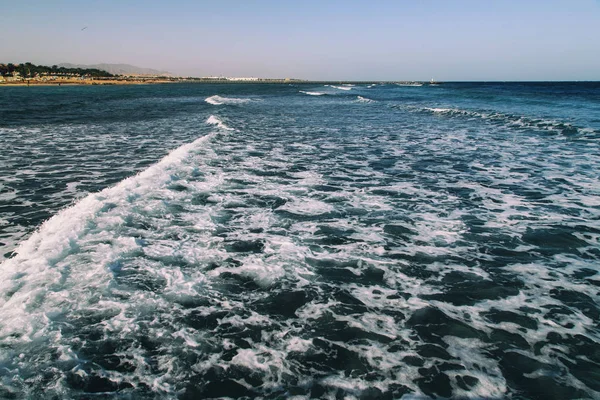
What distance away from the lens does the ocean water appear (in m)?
3.86

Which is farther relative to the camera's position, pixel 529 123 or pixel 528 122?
pixel 528 122

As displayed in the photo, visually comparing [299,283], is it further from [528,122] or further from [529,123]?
[528,122]

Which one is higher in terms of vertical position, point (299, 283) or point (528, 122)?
point (528, 122)

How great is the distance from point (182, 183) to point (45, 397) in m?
8.11

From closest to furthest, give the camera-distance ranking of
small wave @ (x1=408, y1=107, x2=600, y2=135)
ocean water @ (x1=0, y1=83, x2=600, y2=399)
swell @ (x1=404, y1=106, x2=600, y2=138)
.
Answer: ocean water @ (x1=0, y1=83, x2=600, y2=399)
swell @ (x1=404, y1=106, x2=600, y2=138)
small wave @ (x1=408, y1=107, x2=600, y2=135)

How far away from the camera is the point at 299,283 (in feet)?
18.6

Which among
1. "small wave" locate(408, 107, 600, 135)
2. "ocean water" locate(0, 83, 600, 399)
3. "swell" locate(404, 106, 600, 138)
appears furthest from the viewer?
"small wave" locate(408, 107, 600, 135)

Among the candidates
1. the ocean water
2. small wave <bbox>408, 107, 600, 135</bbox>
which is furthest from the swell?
the ocean water

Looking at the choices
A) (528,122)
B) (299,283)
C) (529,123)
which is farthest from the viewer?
(528,122)

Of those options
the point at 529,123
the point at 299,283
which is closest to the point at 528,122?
the point at 529,123

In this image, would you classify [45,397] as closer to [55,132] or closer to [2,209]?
[2,209]

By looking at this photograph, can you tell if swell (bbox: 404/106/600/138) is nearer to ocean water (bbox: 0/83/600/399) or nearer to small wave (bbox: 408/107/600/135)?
small wave (bbox: 408/107/600/135)

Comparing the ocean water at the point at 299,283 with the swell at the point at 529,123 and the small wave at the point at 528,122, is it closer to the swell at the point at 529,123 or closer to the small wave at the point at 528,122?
the swell at the point at 529,123

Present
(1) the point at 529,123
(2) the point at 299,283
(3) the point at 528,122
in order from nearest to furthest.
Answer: (2) the point at 299,283 → (1) the point at 529,123 → (3) the point at 528,122
